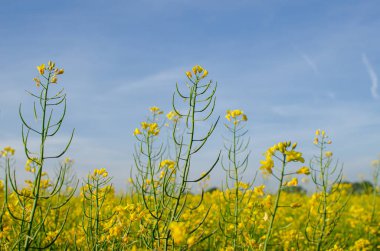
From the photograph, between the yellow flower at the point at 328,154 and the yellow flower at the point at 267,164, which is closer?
the yellow flower at the point at 267,164

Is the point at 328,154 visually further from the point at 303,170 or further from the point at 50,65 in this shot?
the point at 50,65

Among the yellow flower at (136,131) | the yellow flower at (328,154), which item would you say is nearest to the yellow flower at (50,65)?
the yellow flower at (136,131)

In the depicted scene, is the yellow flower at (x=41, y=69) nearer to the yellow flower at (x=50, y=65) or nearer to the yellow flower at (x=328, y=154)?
the yellow flower at (x=50, y=65)

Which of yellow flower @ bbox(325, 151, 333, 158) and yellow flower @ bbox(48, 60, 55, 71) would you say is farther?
yellow flower @ bbox(325, 151, 333, 158)

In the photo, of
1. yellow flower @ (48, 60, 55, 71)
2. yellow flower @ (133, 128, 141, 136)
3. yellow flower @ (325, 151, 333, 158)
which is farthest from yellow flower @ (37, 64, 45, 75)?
yellow flower @ (325, 151, 333, 158)

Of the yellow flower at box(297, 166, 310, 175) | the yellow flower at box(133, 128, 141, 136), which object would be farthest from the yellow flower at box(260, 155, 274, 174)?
the yellow flower at box(133, 128, 141, 136)

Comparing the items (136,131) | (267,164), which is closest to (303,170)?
(267,164)

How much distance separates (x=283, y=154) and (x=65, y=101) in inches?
53.6

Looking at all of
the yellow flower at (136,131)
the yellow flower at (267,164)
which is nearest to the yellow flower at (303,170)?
the yellow flower at (267,164)

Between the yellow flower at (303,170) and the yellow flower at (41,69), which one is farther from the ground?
the yellow flower at (41,69)

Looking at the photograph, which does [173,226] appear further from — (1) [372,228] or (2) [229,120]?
(1) [372,228]

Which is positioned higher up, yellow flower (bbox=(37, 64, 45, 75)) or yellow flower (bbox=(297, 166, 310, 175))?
yellow flower (bbox=(37, 64, 45, 75))

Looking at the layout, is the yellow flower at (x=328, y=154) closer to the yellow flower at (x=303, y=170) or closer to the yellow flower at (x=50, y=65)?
the yellow flower at (x=303, y=170)

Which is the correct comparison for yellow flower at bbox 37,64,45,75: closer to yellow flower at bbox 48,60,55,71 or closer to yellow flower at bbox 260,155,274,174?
yellow flower at bbox 48,60,55,71
